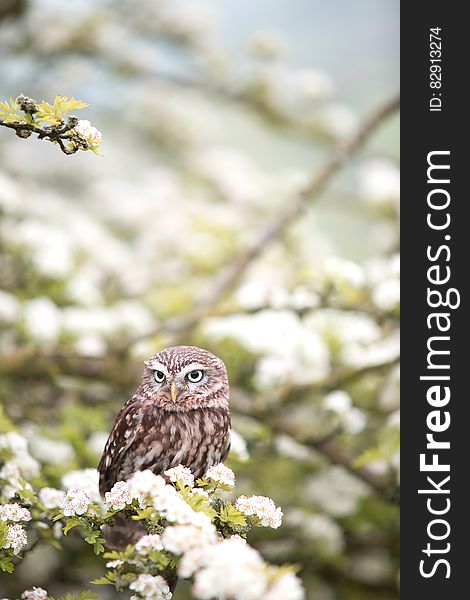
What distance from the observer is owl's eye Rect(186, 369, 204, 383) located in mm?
1137

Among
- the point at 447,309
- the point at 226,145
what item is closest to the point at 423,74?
the point at 447,309

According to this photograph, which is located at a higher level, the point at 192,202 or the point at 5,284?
the point at 192,202

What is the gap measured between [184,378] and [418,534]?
2.25 ft

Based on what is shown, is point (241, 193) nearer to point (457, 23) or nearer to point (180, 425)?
point (457, 23)

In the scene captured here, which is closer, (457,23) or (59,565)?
(457,23)

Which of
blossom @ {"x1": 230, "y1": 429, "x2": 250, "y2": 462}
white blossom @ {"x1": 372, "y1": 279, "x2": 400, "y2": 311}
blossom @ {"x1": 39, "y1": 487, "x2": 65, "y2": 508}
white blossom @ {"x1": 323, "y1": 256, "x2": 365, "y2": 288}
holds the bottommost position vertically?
blossom @ {"x1": 39, "y1": 487, "x2": 65, "y2": 508}

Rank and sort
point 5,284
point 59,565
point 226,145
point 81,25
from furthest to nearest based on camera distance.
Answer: point 226,145, point 81,25, point 5,284, point 59,565

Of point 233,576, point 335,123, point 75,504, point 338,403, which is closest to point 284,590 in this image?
point 233,576

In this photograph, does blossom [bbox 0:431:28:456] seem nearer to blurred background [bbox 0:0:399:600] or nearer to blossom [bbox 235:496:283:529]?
blurred background [bbox 0:0:399:600]

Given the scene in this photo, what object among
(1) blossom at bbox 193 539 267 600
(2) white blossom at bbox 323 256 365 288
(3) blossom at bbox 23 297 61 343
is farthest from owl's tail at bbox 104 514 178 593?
(3) blossom at bbox 23 297 61 343

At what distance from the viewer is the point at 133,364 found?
205 cm

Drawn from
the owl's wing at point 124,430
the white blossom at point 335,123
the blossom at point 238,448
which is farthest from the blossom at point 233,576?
the white blossom at point 335,123

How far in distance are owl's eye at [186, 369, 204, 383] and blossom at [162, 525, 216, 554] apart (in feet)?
0.97

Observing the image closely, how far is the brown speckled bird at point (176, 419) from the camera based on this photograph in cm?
114
